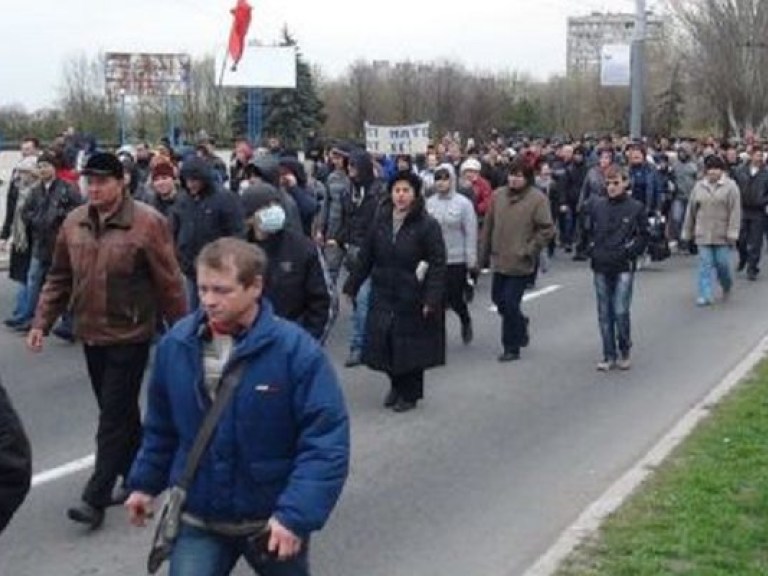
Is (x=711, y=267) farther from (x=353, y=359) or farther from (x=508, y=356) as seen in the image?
(x=353, y=359)

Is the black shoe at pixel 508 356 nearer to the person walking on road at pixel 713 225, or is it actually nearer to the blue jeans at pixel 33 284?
the blue jeans at pixel 33 284

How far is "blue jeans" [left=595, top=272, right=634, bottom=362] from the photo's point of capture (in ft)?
39.1

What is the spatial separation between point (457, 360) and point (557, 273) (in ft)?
26.6

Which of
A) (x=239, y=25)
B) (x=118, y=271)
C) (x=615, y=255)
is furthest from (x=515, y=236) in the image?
(x=239, y=25)

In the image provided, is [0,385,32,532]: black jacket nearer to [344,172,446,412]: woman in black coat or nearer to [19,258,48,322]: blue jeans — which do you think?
[344,172,446,412]: woman in black coat

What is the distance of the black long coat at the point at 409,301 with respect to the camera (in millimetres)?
9828

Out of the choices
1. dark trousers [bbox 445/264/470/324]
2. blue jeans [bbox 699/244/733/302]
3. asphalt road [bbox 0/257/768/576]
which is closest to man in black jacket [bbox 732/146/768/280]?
blue jeans [bbox 699/244/733/302]

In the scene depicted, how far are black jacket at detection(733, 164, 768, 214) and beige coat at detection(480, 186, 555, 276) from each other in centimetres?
865

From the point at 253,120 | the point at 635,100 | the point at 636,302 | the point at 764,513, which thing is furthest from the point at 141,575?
the point at 253,120

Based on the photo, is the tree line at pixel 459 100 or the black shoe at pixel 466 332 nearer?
the black shoe at pixel 466 332

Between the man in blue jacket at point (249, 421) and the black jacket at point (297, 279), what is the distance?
133 inches

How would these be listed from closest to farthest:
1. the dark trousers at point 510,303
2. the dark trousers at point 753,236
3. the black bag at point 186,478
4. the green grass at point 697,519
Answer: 1. the black bag at point 186,478
2. the green grass at point 697,519
3. the dark trousers at point 510,303
4. the dark trousers at point 753,236

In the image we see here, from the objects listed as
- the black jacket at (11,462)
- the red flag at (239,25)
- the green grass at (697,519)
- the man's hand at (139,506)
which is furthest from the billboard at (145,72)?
the black jacket at (11,462)

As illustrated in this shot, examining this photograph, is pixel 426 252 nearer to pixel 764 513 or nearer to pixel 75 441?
pixel 75 441
